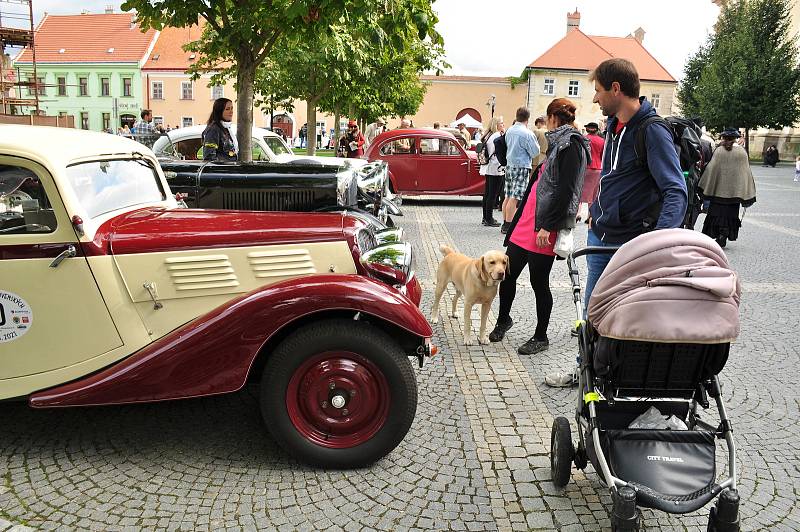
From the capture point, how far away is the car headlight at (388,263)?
338 cm

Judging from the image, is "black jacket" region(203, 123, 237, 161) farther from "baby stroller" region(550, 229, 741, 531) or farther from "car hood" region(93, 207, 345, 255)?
"baby stroller" region(550, 229, 741, 531)

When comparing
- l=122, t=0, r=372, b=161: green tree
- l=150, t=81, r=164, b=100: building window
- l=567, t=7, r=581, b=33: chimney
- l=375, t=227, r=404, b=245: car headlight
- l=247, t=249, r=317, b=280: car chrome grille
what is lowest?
l=375, t=227, r=404, b=245: car headlight

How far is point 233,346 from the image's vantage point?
2982mm

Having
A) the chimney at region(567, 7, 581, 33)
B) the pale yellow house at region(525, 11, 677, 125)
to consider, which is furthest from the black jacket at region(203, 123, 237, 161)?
the chimney at region(567, 7, 581, 33)

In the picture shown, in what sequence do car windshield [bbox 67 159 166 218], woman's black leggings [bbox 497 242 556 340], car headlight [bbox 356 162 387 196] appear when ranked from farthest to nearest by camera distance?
car headlight [bbox 356 162 387 196] < woman's black leggings [bbox 497 242 556 340] < car windshield [bbox 67 159 166 218]

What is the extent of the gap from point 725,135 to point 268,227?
333 inches

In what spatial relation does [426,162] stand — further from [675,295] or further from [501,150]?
[675,295]

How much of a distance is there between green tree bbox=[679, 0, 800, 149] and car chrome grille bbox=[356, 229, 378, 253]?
39350mm

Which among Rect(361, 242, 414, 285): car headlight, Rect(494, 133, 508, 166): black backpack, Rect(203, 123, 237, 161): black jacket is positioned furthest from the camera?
Rect(494, 133, 508, 166): black backpack

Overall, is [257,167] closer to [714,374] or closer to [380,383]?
[380,383]

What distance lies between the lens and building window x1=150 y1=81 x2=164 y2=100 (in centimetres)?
5359

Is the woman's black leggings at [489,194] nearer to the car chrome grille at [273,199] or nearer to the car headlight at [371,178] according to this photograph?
the car headlight at [371,178]

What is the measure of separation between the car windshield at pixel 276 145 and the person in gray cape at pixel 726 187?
282 inches

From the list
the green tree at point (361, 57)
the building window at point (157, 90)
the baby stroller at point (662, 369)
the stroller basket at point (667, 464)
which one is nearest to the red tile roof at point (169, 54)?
the building window at point (157, 90)
